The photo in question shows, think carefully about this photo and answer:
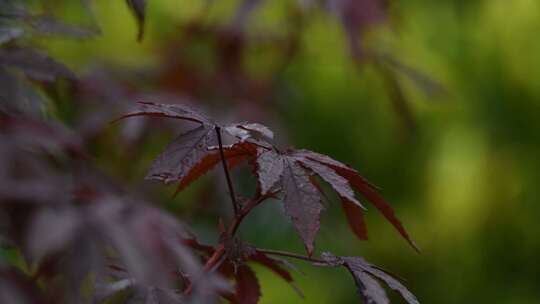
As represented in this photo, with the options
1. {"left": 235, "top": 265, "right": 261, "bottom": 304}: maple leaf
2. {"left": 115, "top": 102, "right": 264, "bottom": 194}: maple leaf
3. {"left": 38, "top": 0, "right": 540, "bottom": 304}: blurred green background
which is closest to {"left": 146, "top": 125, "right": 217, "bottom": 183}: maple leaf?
{"left": 115, "top": 102, "right": 264, "bottom": 194}: maple leaf

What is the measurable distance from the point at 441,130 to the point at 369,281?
5.33 ft

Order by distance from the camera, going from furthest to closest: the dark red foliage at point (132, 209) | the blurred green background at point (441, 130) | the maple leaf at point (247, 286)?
the blurred green background at point (441, 130) → the maple leaf at point (247, 286) → the dark red foliage at point (132, 209)

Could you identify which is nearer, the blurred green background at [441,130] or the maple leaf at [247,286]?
the maple leaf at [247,286]

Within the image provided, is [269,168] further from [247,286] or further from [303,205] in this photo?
[247,286]

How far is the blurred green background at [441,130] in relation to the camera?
2312 mm

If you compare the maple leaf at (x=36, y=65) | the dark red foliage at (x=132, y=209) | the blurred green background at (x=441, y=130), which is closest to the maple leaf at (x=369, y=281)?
the dark red foliage at (x=132, y=209)

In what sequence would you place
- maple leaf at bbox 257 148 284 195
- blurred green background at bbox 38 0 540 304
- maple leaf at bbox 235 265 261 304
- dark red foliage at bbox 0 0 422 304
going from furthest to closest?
blurred green background at bbox 38 0 540 304, maple leaf at bbox 235 265 261 304, maple leaf at bbox 257 148 284 195, dark red foliage at bbox 0 0 422 304

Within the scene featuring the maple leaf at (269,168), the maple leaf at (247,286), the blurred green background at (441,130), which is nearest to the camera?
the maple leaf at (269,168)

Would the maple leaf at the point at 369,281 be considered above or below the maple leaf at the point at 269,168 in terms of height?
below

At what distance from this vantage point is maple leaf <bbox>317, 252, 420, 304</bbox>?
0.73 meters

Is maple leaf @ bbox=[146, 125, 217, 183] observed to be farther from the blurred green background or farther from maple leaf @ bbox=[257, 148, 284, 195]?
the blurred green background

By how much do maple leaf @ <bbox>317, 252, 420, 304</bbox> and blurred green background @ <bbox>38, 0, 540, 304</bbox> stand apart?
1.46m

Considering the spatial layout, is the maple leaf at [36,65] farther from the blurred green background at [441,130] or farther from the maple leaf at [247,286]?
the blurred green background at [441,130]

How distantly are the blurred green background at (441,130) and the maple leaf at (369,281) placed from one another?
146cm
